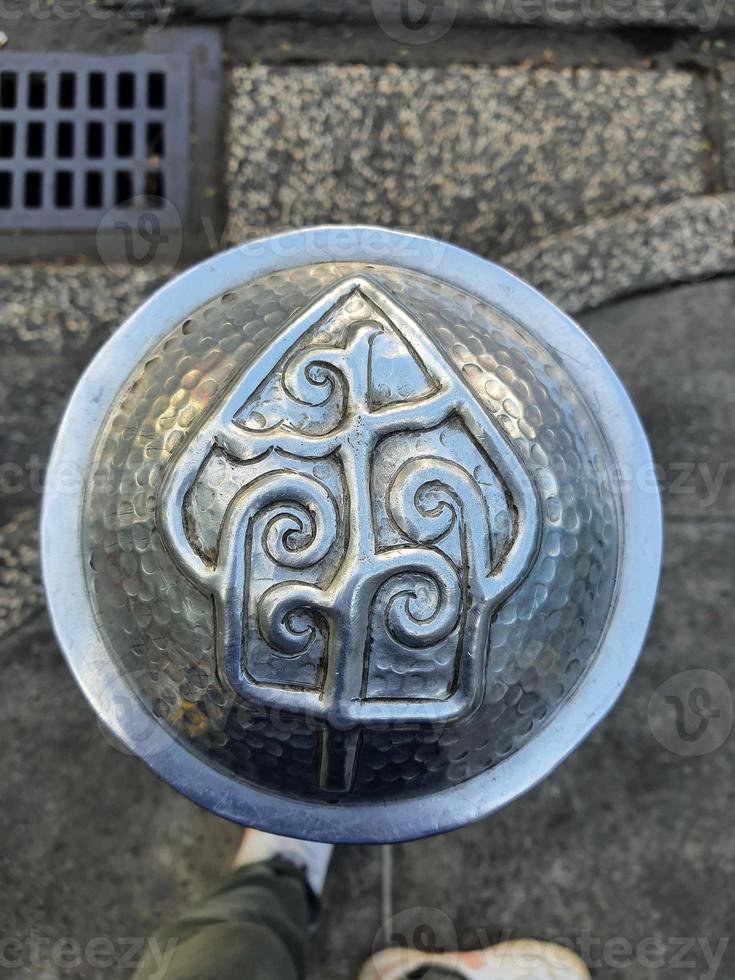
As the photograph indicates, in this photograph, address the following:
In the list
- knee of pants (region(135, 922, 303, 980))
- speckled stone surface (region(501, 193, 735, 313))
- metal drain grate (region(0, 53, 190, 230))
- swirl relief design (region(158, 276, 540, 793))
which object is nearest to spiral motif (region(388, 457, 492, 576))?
swirl relief design (region(158, 276, 540, 793))

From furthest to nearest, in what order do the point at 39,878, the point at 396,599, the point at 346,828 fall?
the point at 39,878
the point at 346,828
the point at 396,599

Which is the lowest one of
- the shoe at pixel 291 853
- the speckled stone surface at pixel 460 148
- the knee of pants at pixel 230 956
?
the knee of pants at pixel 230 956

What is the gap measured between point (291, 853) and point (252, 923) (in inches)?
9.4

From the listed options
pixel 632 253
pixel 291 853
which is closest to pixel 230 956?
pixel 291 853

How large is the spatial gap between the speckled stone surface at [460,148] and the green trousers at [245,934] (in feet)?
3.89

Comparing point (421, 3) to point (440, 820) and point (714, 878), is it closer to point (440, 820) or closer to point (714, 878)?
point (440, 820)

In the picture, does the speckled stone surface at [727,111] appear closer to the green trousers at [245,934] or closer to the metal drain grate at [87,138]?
the metal drain grate at [87,138]

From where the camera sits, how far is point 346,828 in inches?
35.0

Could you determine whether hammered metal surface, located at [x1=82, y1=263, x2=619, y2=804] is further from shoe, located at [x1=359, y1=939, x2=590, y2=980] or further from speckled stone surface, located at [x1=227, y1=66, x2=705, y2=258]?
shoe, located at [x1=359, y1=939, x2=590, y2=980]

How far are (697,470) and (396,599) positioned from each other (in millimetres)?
1098

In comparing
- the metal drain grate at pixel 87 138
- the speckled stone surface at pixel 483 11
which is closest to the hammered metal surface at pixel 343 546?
the metal drain grate at pixel 87 138

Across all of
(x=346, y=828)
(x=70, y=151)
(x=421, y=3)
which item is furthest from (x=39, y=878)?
(x=421, y=3)

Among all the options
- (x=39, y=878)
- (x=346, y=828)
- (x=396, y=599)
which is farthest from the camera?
(x=39, y=878)

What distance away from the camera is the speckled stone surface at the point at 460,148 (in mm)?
1522
